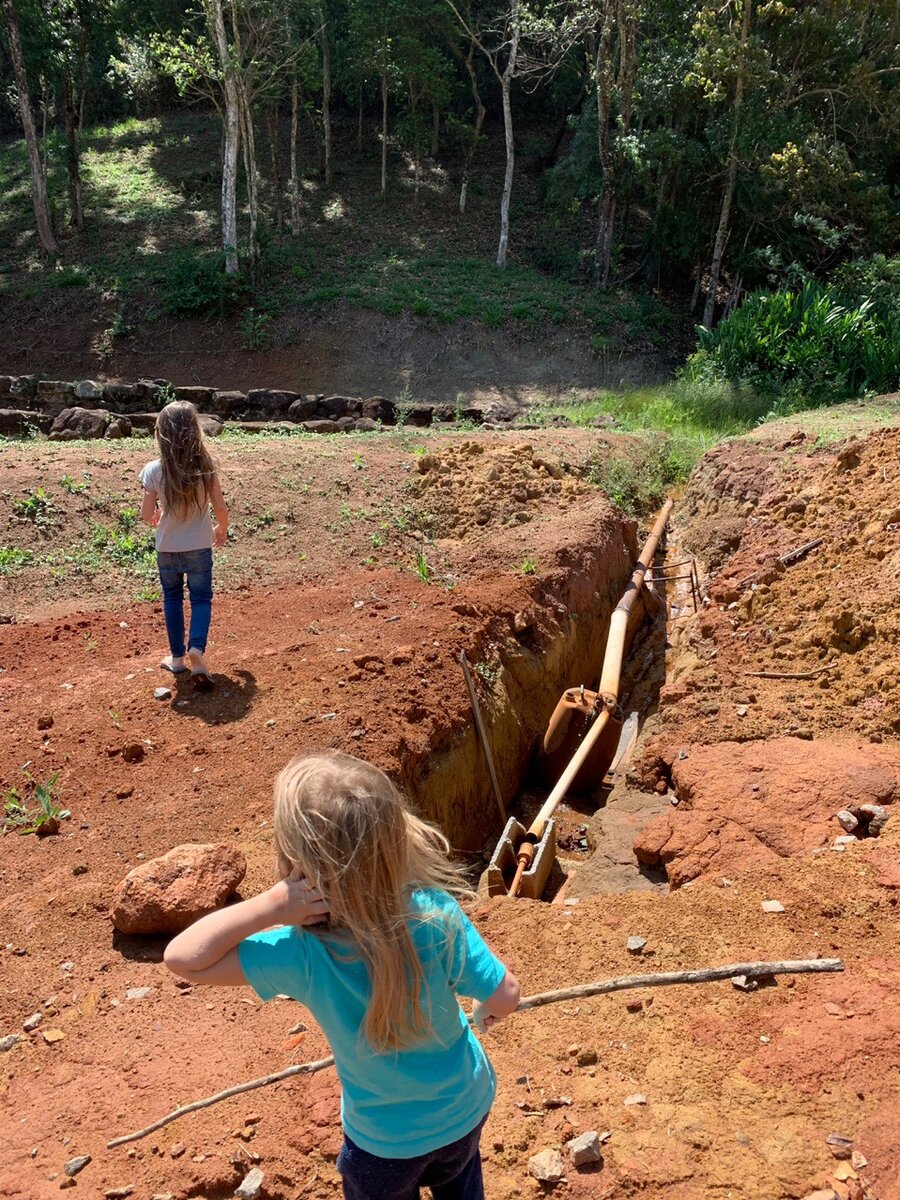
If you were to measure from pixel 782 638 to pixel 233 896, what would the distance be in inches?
191

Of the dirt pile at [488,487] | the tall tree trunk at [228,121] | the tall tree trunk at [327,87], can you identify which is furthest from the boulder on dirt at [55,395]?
the tall tree trunk at [327,87]

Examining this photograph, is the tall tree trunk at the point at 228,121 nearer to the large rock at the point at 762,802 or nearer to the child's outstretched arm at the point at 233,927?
the large rock at the point at 762,802

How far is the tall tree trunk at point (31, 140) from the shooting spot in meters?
20.3

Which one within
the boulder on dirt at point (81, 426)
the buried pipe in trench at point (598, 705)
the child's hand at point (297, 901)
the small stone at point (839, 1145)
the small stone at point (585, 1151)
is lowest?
the buried pipe in trench at point (598, 705)

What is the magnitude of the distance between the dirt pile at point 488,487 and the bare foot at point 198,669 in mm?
3913

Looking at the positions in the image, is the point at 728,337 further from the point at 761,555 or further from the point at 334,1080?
the point at 334,1080

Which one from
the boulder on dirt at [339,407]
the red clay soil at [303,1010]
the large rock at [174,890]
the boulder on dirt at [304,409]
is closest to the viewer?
the red clay soil at [303,1010]

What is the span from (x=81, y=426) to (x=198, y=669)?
8.33m

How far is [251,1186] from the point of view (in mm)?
2840

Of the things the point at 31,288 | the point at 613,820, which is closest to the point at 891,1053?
the point at 613,820

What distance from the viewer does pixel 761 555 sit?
8.88 metres

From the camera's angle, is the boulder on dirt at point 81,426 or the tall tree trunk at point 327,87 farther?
the tall tree trunk at point 327,87

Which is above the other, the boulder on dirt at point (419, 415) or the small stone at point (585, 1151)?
the boulder on dirt at point (419, 415)

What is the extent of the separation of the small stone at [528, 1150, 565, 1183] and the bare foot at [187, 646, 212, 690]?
3.81m
